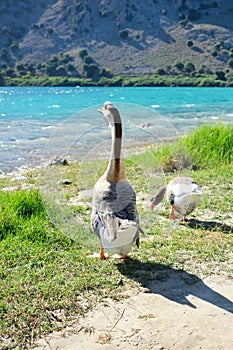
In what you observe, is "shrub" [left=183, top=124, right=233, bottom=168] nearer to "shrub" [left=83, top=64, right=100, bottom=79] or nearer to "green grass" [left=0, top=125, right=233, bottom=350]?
"green grass" [left=0, top=125, right=233, bottom=350]

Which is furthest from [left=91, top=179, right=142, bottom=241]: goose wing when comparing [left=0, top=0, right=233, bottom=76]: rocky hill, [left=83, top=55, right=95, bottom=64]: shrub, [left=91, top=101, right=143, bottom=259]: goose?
[left=83, top=55, right=95, bottom=64]: shrub

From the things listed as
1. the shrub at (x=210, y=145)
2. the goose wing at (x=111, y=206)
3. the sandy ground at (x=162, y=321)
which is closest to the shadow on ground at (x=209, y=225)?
the sandy ground at (x=162, y=321)

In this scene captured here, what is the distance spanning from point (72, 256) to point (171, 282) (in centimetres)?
120

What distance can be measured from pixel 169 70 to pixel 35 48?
109 feet

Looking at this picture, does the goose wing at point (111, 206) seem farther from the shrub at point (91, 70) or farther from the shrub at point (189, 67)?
the shrub at point (91, 70)

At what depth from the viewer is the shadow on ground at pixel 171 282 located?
471cm

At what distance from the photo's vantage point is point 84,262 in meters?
5.46

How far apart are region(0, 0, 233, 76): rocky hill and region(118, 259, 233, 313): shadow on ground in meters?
91.6

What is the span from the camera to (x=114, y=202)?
5234mm

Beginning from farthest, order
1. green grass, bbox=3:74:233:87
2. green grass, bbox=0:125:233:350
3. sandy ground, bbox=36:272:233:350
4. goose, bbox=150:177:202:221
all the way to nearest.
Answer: green grass, bbox=3:74:233:87
goose, bbox=150:177:202:221
green grass, bbox=0:125:233:350
sandy ground, bbox=36:272:233:350

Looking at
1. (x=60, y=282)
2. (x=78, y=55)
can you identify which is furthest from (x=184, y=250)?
(x=78, y=55)

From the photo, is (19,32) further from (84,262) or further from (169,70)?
(84,262)

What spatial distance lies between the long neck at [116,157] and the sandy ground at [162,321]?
119 cm

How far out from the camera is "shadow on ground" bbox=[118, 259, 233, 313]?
471 centimetres
